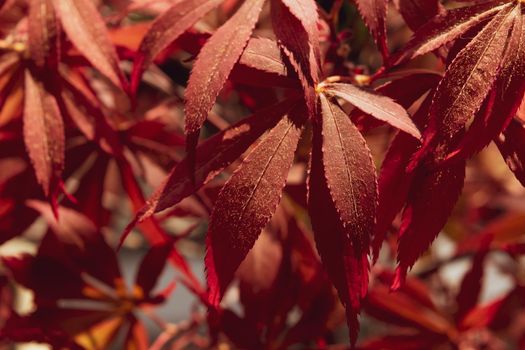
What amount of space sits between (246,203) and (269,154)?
0.04 m

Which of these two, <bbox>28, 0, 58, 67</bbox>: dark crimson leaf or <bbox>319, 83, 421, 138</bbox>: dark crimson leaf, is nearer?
<bbox>319, 83, 421, 138</bbox>: dark crimson leaf

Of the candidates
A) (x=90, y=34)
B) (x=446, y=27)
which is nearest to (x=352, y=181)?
(x=446, y=27)

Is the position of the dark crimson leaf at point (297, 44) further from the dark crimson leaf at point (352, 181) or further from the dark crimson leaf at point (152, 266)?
the dark crimson leaf at point (152, 266)

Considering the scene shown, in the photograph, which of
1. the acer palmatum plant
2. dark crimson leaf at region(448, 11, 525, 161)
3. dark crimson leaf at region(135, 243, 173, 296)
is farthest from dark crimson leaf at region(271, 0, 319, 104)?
dark crimson leaf at region(135, 243, 173, 296)

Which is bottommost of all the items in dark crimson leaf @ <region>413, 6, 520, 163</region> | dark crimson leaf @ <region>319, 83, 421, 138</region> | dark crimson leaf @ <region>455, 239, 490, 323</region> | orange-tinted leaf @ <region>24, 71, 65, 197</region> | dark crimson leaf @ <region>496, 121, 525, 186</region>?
dark crimson leaf @ <region>455, 239, 490, 323</region>

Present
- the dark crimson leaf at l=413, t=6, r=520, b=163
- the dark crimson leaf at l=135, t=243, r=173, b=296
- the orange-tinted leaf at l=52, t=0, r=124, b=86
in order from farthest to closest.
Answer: the dark crimson leaf at l=135, t=243, r=173, b=296
the orange-tinted leaf at l=52, t=0, r=124, b=86
the dark crimson leaf at l=413, t=6, r=520, b=163

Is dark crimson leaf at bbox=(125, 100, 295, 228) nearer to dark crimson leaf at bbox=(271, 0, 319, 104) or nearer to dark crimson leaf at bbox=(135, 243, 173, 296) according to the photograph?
dark crimson leaf at bbox=(271, 0, 319, 104)

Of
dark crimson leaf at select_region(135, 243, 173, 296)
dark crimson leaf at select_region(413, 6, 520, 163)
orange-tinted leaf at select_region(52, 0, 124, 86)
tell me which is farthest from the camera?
dark crimson leaf at select_region(135, 243, 173, 296)

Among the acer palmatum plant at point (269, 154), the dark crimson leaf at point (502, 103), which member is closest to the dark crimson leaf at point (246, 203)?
the acer palmatum plant at point (269, 154)

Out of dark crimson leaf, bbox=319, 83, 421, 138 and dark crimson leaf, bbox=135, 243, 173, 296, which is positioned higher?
dark crimson leaf, bbox=319, 83, 421, 138

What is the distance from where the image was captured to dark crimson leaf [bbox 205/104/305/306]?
1.37 feet

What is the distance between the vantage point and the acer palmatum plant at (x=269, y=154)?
420 mm

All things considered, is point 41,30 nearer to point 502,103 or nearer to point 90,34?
point 90,34

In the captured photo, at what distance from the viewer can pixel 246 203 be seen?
16.5 inches
